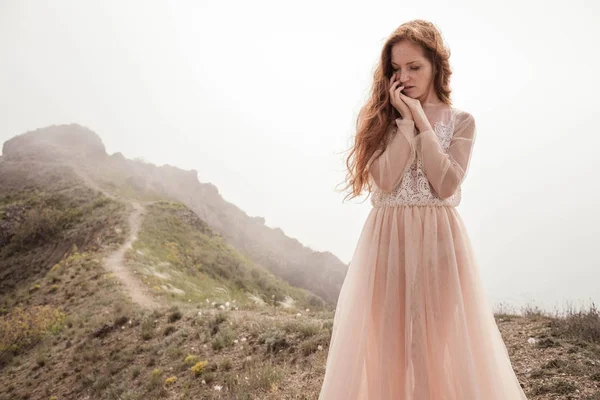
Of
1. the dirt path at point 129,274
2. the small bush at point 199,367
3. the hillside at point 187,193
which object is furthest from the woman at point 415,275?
the hillside at point 187,193

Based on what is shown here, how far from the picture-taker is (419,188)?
243 centimetres

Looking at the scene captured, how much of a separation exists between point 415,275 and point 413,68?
1447 millimetres

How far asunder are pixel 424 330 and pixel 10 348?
1551 centimetres

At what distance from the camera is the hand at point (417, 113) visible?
2373 mm

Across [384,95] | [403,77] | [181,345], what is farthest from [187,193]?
[403,77]

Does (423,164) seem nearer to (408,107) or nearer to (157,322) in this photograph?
(408,107)

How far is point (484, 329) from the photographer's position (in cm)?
237

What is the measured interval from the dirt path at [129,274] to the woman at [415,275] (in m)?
10.7

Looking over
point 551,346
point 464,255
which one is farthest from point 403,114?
point 551,346

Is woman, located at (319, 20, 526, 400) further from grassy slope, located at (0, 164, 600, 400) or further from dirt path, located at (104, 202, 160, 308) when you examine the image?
dirt path, located at (104, 202, 160, 308)

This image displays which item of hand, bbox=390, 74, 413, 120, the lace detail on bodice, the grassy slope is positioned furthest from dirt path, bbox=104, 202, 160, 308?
hand, bbox=390, 74, 413, 120

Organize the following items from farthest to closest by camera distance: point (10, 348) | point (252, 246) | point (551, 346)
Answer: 1. point (252, 246)
2. point (10, 348)
3. point (551, 346)

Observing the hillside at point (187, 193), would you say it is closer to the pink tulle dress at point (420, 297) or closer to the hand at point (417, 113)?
the pink tulle dress at point (420, 297)

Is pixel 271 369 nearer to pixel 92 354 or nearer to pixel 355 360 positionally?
pixel 355 360
